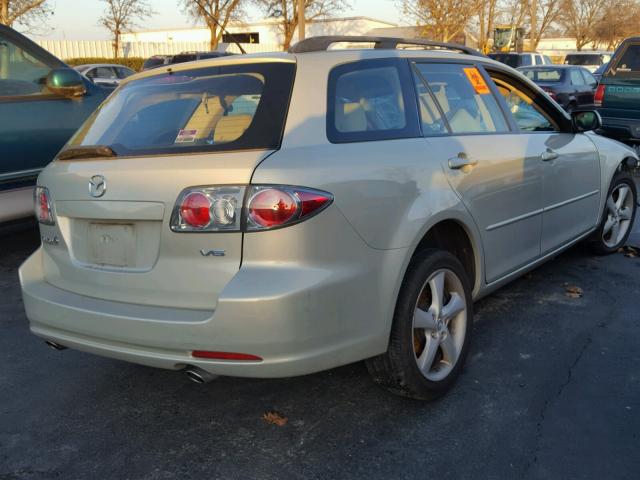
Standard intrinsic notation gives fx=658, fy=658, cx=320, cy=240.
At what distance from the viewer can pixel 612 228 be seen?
555 centimetres

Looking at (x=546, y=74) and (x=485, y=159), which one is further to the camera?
(x=546, y=74)

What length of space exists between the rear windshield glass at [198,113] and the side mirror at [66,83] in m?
2.40

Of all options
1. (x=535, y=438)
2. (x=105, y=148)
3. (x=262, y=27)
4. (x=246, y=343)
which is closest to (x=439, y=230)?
(x=535, y=438)

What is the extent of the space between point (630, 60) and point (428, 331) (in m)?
8.98

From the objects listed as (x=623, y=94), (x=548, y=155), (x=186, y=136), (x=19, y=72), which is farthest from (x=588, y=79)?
(x=186, y=136)

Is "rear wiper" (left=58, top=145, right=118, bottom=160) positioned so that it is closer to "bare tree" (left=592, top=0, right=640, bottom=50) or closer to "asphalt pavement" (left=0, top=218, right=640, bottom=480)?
"asphalt pavement" (left=0, top=218, right=640, bottom=480)

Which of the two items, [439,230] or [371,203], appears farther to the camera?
[439,230]

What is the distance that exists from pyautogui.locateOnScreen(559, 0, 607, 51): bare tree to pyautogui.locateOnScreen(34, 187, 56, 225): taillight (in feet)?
223

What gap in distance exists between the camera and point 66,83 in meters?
5.57

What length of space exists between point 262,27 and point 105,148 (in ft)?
186

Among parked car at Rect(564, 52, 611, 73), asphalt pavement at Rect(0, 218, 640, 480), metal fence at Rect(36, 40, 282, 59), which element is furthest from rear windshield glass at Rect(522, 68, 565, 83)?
metal fence at Rect(36, 40, 282, 59)

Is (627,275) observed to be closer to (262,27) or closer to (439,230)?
(439,230)

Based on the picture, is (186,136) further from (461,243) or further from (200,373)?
(461,243)

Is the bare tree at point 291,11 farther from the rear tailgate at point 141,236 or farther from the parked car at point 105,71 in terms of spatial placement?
the rear tailgate at point 141,236
